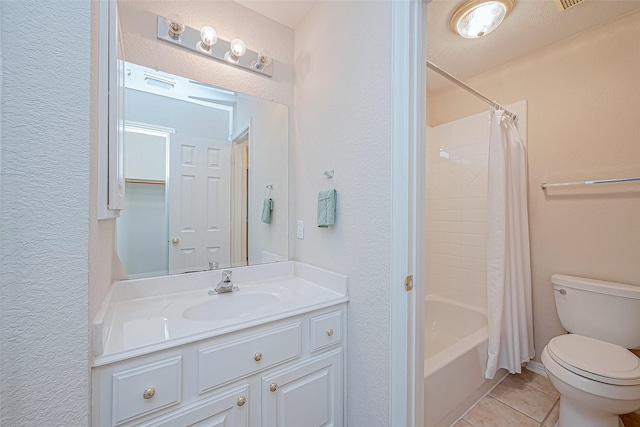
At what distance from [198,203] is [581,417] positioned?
89.9 inches

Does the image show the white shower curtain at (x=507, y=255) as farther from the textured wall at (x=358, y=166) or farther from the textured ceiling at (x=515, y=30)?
the textured wall at (x=358, y=166)

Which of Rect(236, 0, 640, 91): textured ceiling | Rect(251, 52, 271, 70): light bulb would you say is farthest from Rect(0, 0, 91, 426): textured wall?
Rect(236, 0, 640, 91): textured ceiling

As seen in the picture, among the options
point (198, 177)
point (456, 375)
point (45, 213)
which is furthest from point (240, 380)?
point (456, 375)

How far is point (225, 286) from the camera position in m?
1.30

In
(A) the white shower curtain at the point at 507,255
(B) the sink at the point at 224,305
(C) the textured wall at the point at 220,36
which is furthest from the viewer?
(A) the white shower curtain at the point at 507,255

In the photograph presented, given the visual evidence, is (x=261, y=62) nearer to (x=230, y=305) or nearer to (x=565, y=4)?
(x=230, y=305)

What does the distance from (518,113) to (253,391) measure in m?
2.56

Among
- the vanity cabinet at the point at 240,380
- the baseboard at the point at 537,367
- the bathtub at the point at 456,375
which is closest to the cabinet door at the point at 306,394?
the vanity cabinet at the point at 240,380

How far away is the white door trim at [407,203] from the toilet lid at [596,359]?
2.95 ft

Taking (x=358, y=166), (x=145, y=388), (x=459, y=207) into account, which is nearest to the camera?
(x=145, y=388)

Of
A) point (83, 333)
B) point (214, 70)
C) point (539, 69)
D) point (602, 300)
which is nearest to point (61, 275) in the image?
point (83, 333)

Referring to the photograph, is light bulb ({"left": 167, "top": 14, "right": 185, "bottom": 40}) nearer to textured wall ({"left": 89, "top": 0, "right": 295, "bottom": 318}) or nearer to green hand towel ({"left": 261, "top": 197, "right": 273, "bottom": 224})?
textured wall ({"left": 89, "top": 0, "right": 295, "bottom": 318})

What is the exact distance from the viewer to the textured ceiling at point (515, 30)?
151 centimetres

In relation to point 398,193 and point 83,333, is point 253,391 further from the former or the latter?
point 398,193
